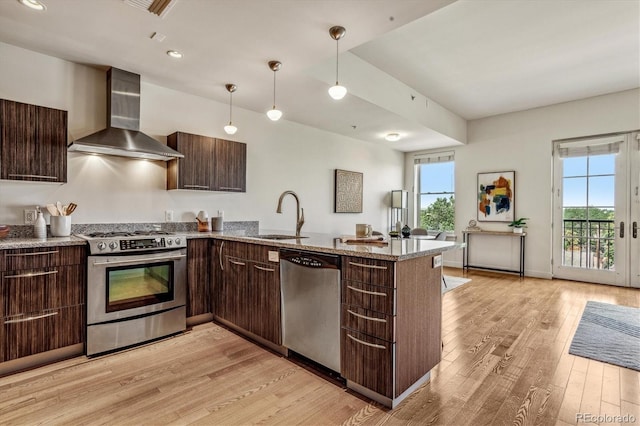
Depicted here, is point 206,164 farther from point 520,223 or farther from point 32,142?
point 520,223

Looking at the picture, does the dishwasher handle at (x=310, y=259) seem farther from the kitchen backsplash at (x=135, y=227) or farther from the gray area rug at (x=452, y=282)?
the gray area rug at (x=452, y=282)

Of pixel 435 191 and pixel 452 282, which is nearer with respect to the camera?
pixel 452 282

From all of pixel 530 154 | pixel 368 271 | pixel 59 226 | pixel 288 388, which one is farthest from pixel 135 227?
pixel 530 154

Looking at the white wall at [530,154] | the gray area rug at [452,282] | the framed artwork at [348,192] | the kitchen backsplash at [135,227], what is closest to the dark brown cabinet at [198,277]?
the kitchen backsplash at [135,227]

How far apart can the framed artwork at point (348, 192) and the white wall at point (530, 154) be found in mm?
2206

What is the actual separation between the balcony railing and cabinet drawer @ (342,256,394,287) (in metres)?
5.29

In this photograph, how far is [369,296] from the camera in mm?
1893

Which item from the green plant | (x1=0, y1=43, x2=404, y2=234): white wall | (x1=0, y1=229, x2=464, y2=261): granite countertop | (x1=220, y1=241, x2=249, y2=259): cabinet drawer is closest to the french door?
the green plant

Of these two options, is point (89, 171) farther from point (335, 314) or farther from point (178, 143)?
point (335, 314)

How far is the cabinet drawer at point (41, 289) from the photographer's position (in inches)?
88.8

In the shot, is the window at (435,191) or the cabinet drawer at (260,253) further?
the window at (435,191)

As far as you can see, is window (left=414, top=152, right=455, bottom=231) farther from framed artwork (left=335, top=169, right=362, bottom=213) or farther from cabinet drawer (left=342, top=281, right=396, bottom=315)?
cabinet drawer (left=342, top=281, right=396, bottom=315)

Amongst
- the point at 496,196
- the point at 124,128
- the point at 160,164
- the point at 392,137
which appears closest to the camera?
the point at 124,128

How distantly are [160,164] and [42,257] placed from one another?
1.55 m
